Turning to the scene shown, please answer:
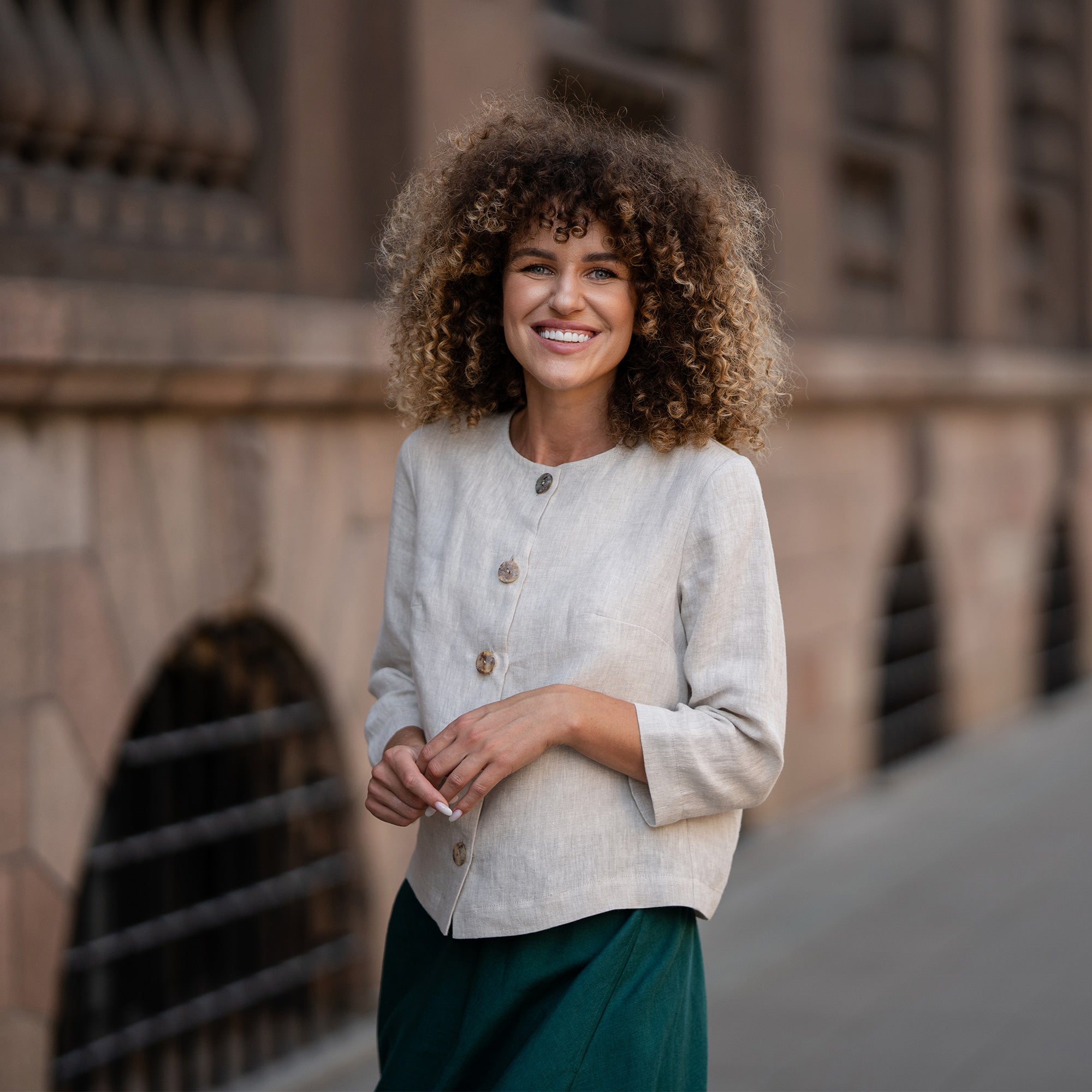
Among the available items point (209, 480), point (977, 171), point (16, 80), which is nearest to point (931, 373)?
point (977, 171)

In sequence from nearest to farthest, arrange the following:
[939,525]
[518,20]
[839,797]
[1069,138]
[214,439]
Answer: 1. [214,439]
2. [518,20]
3. [839,797]
4. [939,525]
5. [1069,138]

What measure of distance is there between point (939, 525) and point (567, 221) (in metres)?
8.31

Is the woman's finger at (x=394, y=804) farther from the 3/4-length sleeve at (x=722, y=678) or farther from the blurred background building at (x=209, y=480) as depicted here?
the blurred background building at (x=209, y=480)

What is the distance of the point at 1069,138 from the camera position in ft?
43.7

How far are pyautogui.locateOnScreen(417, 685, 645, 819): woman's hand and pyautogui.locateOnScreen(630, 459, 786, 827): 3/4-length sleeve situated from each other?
4 centimetres

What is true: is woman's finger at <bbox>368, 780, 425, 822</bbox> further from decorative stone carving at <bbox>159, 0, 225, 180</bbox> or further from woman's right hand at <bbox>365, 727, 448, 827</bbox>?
decorative stone carving at <bbox>159, 0, 225, 180</bbox>

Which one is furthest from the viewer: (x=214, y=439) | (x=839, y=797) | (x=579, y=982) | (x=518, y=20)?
(x=839, y=797)

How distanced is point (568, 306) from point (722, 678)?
1.81 ft

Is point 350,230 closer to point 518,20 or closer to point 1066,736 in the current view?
point 518,20

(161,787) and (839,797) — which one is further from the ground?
(161,787)

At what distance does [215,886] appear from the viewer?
500 cm

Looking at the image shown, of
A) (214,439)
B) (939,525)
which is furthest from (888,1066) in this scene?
(939,525)

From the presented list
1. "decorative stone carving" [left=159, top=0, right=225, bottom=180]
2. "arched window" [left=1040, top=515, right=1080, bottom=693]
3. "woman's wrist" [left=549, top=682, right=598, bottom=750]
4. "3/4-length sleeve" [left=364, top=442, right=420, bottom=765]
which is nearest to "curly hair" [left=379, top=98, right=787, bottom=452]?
"3/4-length sleeve" [left=364, top=442, right=420, bottom=765]

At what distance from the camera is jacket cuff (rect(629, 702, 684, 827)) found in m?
2.16
